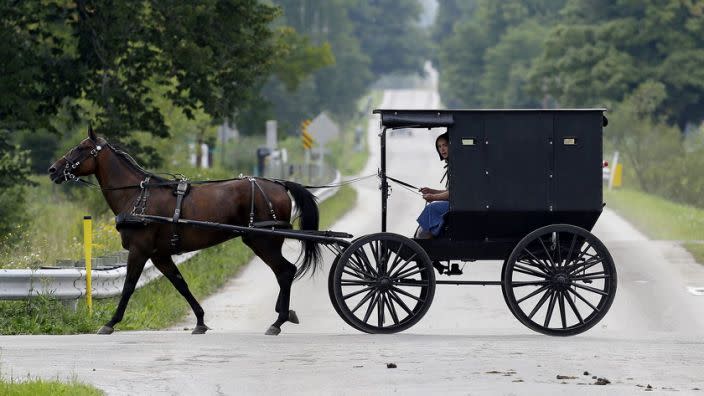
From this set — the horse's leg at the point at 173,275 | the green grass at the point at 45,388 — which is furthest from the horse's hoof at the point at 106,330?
the green grass at the point at 45,388

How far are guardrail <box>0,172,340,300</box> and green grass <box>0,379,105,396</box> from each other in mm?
5377

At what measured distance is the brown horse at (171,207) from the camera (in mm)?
15031

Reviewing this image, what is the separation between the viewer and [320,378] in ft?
36.6

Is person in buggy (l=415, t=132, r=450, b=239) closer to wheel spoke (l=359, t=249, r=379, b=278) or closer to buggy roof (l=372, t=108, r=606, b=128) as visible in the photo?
buggy roof (l=372, t=108, r=606, b=128)

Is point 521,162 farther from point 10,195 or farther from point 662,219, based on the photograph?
point 662,219

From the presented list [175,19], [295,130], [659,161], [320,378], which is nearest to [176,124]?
[175,19]

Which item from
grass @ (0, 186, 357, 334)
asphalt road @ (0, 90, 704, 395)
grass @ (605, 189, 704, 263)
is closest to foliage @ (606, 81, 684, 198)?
grass @ (605, 189, 704, 263)

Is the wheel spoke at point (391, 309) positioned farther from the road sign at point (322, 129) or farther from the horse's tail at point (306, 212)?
the road sign at point (322, 129)

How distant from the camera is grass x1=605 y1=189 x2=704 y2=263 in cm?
3175

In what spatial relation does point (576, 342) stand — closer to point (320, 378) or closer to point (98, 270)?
point (320, 378)

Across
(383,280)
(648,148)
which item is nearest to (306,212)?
(383,280)

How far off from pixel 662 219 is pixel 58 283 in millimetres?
23722

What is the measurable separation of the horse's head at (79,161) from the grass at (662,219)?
13623 mm

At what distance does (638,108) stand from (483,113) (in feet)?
166
